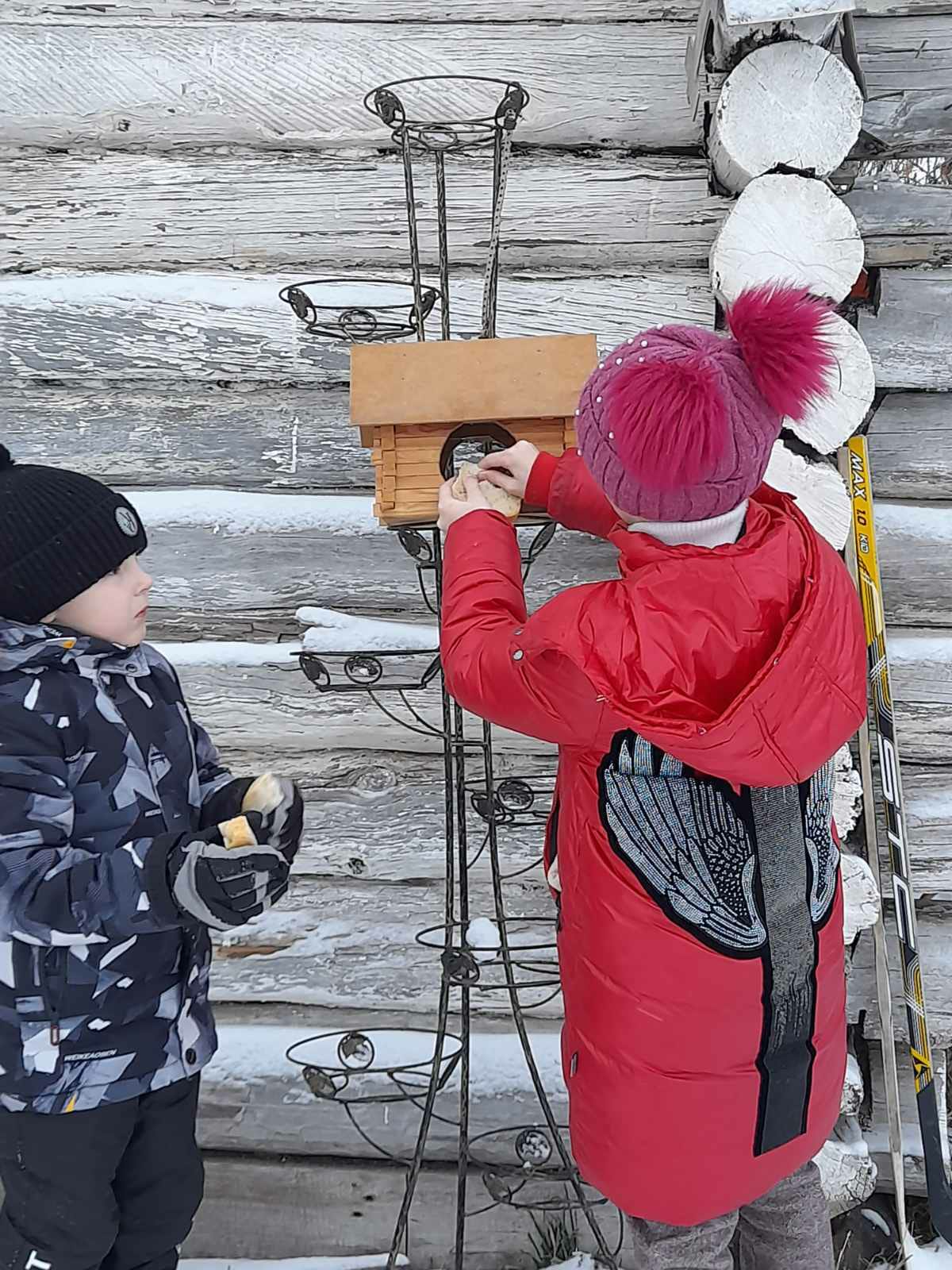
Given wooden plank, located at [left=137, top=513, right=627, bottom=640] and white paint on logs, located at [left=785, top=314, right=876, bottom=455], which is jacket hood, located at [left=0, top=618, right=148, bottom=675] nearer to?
wooden plank, located at [left=137, top=513, right=627, bottom=640]

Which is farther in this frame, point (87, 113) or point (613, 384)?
point (87, 113)

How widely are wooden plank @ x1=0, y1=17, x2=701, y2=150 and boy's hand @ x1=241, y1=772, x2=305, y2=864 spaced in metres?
1.22

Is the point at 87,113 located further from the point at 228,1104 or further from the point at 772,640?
the point at 228,1104

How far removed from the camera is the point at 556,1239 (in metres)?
2.02

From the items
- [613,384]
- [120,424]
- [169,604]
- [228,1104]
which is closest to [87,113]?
[120,424]

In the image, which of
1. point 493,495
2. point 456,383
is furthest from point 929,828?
point 456,383

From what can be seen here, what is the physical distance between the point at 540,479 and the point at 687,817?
0.46m

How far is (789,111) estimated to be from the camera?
1.55 m

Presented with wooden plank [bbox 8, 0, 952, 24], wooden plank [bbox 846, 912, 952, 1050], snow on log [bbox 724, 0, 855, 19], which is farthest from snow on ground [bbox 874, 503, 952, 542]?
wooden plank [bbox 8, 0, 952, 24]

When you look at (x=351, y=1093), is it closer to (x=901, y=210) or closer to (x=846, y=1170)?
(x=846, y=1170)

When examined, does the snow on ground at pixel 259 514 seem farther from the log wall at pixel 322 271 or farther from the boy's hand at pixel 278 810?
the boy's hand at pixel 278 810

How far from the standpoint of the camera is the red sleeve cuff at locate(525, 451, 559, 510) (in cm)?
133

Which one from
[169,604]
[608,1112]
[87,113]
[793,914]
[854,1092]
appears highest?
[87,113]

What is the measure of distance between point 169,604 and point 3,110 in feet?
3.12
